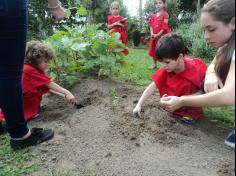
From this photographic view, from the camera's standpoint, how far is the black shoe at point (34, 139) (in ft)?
8.95

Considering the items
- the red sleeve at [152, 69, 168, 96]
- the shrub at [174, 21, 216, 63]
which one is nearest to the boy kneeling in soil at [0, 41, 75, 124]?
the red sleeve at [152, 69, 168, 96]

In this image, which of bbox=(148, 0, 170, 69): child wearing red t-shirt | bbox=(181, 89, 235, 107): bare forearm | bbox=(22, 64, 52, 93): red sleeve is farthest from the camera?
bbox=(148, 0, 170, 69): child wearing red t-shirt

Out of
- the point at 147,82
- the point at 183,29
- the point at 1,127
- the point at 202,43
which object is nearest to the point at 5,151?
the point at 1,127

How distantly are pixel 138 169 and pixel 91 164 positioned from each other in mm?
321

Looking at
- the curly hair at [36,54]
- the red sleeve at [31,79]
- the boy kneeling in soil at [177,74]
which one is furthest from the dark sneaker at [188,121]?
the curly hair at [36,54]

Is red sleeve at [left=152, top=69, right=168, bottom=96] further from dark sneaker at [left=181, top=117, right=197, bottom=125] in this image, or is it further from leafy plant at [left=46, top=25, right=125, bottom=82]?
leafy plant at [left=46, top=25, right=125, bottom=82]

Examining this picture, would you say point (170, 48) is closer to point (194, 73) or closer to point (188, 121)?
point (194, 73)

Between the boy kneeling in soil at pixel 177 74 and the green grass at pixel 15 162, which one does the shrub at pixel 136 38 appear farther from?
the green grass at pixel 15 162

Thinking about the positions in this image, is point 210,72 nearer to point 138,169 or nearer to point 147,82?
point 138,169

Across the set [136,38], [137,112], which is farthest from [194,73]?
[136,38]

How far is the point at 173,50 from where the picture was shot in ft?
10.2

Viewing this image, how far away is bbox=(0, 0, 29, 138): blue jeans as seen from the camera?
225 cm

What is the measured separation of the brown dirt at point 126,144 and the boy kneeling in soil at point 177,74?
106mm

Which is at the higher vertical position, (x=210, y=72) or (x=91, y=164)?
(x=210, y=72)
